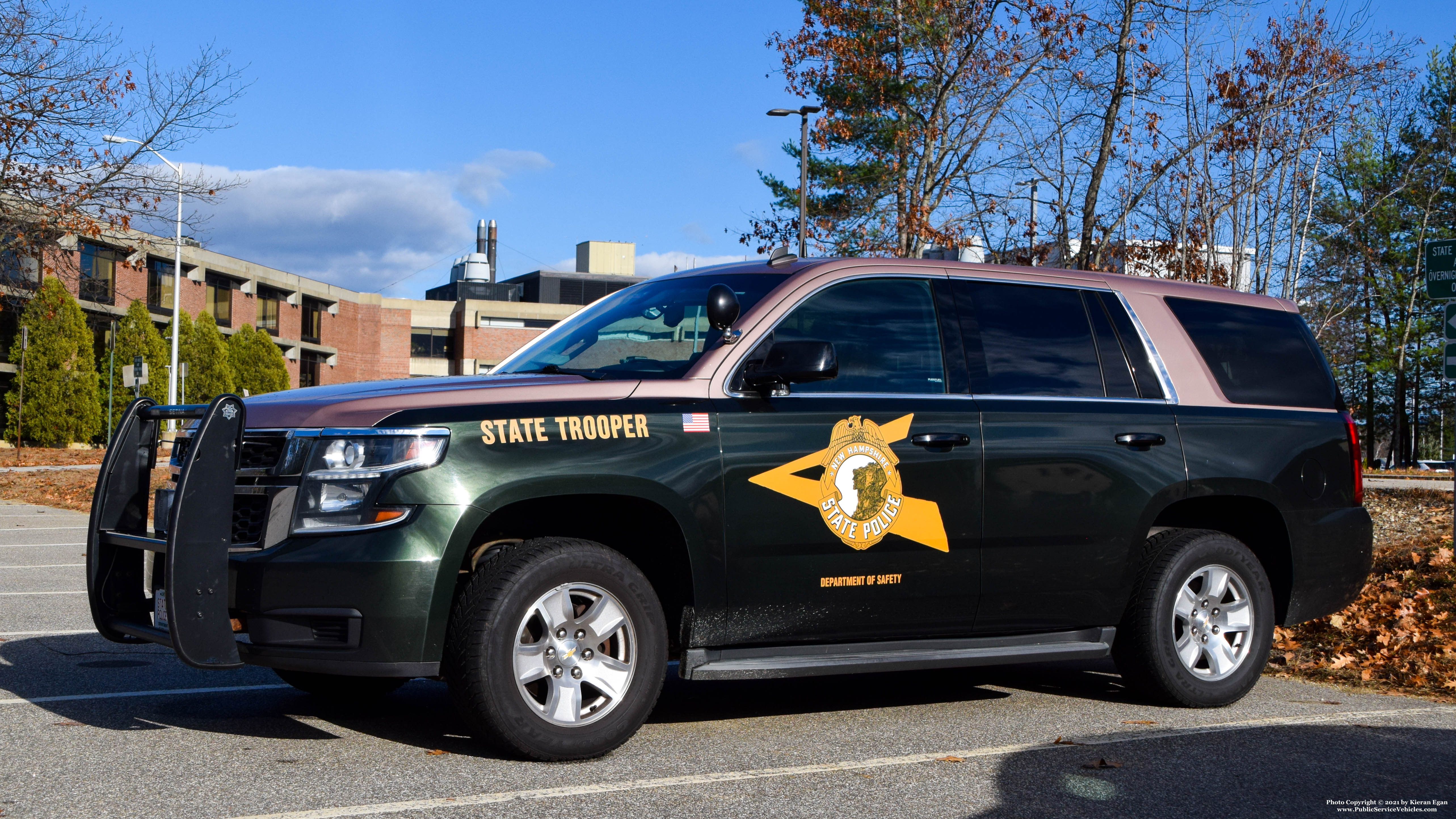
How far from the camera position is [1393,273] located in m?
51.6

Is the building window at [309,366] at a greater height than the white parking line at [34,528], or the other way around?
the building window at [309,366]

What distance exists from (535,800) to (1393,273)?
54037 millimetres

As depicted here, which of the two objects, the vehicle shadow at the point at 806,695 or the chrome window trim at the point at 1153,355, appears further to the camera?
the chrome window trim at the point at 1153,355

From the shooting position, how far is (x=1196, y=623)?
6.60 m

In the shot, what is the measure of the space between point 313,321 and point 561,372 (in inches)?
2772

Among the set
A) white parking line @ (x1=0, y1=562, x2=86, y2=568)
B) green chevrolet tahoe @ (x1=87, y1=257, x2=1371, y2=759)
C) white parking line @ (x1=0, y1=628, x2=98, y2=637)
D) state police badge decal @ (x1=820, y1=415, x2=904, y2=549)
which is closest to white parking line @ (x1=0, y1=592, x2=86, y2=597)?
white parking line @ (x1=0, y1=562, x2=86, y2=568)

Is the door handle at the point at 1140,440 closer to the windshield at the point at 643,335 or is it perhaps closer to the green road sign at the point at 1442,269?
the windshield at the point at 643,335

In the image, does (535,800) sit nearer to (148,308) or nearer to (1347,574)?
(1347,574)

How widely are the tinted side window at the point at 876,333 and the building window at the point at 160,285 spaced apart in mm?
58171

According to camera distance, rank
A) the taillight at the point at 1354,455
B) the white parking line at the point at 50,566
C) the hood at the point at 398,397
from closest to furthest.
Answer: the hood at the point at 398,397 → the taillight at the point at 1354,455 → the white parking line at the point at 50,566

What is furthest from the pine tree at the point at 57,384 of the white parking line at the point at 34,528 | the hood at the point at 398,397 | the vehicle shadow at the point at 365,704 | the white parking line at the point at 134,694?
the hood at the point at 398,397

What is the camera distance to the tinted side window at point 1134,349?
6.58 metres

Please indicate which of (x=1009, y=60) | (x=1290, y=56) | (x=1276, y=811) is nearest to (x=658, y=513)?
(x=1276, y=811)

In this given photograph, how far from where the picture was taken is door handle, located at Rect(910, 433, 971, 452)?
5770mm
